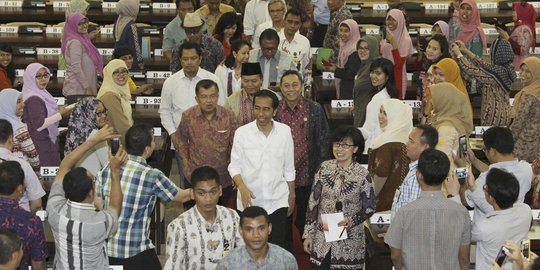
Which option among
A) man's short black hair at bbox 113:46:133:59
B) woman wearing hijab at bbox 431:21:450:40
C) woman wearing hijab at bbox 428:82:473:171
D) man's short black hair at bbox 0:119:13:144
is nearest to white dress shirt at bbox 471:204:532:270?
woman wearing hijab at bbox 428:82:473:171

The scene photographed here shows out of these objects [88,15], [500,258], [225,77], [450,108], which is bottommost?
[500,258]

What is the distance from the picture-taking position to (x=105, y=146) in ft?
22.6

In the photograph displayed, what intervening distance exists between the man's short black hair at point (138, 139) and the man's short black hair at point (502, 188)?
181 cm

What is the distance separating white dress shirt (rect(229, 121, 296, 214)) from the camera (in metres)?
6.36

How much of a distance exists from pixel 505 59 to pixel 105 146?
11.4ft

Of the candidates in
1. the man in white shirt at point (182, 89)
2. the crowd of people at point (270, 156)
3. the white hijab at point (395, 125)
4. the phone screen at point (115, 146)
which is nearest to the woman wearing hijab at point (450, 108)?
the crowd of people at point (270, 156)

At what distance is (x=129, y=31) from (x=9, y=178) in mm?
4185

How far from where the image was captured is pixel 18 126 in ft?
23.2

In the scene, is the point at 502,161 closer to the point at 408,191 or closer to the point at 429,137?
the point at 429,137

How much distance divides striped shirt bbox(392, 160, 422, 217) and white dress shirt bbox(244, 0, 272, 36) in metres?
4.43

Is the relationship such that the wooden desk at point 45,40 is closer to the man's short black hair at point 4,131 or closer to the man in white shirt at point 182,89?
the man in white shirt at point 182,89

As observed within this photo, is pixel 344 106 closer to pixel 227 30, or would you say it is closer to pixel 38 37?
pixel 227 30

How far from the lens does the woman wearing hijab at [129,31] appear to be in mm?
9414

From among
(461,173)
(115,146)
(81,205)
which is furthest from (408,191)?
(81,205)
